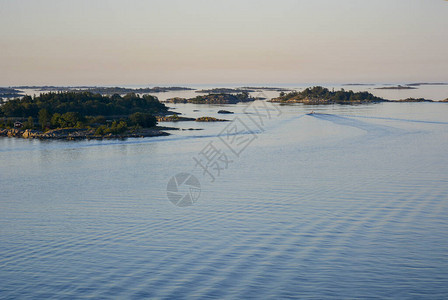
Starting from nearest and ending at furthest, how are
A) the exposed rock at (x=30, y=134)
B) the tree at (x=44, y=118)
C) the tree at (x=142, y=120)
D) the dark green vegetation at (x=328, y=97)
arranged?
the exposed rock at (x=30, y=134) → the tree at (x=44, y=118) → the tree at (x=142, y=120) → the dark green vegetation at (x=328, y=97)

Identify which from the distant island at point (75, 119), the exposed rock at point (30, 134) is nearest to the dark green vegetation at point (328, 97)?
Answer: the distant island at point (75, 119)

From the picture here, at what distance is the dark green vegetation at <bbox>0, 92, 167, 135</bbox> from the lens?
128 ft

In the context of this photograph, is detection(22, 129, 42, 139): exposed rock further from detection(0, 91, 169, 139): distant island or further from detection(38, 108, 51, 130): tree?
detection(38, 108, 51, 130): tree

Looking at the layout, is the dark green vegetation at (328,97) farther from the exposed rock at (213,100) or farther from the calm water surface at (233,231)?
the calm water surface at (233,231)

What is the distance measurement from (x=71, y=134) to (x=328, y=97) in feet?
253

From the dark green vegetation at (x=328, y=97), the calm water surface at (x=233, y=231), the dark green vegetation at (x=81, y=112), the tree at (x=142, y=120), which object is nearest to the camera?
the calm water surface at (x=233, y=231)

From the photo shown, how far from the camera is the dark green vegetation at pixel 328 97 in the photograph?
94.8 meters

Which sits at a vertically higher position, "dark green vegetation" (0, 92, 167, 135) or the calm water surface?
"dark green vegetation" (0, 92, 167, 135)

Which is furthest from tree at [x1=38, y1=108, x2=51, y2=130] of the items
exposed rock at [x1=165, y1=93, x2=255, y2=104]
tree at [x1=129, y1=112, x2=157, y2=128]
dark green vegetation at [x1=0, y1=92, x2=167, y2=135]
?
exposed rock at [x1=165, y1=93, x2=255, y2=104]

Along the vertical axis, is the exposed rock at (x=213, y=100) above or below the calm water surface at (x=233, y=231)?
above

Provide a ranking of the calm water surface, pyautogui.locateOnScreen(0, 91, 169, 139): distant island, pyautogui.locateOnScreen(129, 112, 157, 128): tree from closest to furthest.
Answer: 1. the calm water surface
2. pyautogui.locateOnScreen(0, 91, 169, 139): distant island
3. pyautogui.locateOnScreen(129, 112, 157, 128): tree

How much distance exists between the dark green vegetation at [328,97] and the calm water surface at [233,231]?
76.9 meters

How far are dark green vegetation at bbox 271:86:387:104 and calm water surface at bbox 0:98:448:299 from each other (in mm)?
76916

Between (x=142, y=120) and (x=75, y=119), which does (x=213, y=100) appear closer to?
(x=142, y=120)
